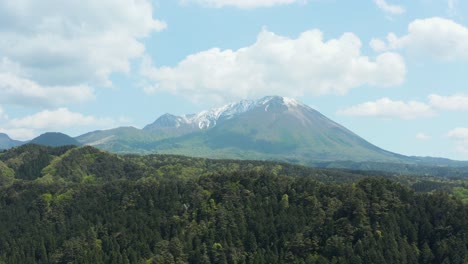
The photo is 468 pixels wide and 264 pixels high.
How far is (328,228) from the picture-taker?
12862 centimetres

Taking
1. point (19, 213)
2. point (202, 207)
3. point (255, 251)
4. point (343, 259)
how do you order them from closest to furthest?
point (343, 259)
point (255, 251)
point (202, 207)
point (19, 213)

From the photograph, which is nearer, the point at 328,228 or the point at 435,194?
the point at 328,228

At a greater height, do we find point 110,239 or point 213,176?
point 213,176

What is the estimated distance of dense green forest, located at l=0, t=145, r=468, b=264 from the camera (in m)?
123

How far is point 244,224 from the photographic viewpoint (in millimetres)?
137500

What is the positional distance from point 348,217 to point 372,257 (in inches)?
680

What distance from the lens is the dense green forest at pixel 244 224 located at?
122562 millimetres

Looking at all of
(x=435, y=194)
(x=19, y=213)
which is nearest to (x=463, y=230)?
(x=435, y=194)

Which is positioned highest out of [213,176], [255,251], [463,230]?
[213,176]

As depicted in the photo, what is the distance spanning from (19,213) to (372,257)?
113129 mm

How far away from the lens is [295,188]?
5994 inches

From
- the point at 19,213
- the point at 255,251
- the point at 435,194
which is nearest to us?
the point at 255,251

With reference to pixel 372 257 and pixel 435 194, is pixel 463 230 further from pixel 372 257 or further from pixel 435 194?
pixel 372 257

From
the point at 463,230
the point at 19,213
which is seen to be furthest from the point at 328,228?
the point at 19,213
